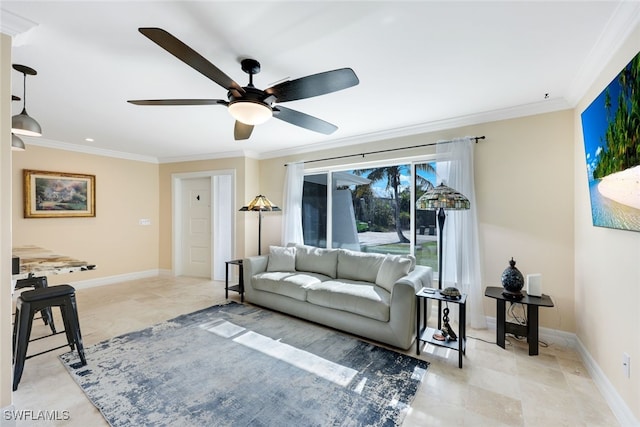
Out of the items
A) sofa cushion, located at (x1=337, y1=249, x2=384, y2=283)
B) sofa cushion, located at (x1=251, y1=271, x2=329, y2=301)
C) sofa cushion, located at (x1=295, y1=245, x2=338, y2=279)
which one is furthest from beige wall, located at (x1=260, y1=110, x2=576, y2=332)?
sofa cushion, located at (x1=251, y1=271, x2=329, y2=301)

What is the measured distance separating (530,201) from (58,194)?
6.77 meters

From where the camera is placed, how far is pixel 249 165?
16.7 ft

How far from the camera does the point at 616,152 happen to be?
170 cm

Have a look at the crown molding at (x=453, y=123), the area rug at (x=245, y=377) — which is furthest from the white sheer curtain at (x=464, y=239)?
the area rug at (x=245, y=377)

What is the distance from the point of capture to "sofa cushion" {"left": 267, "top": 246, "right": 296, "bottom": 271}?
4000 mm

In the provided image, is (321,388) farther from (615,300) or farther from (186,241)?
(186,241)

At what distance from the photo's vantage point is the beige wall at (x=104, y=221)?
4.21 m

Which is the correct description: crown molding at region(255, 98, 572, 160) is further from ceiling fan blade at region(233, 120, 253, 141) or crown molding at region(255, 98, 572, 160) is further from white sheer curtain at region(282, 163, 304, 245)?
ceiling fan blade at region(233, 120, 253, 141)

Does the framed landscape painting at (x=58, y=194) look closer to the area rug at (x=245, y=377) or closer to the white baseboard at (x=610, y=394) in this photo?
the area rug at (x=245, y=377)

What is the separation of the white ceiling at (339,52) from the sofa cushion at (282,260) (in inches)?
80.4

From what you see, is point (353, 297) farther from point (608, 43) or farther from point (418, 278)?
point (608, 43)

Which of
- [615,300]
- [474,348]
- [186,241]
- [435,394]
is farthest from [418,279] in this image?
[186,241]

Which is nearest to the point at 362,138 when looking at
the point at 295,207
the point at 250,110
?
the point at 295,207

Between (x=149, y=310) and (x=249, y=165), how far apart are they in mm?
2811
